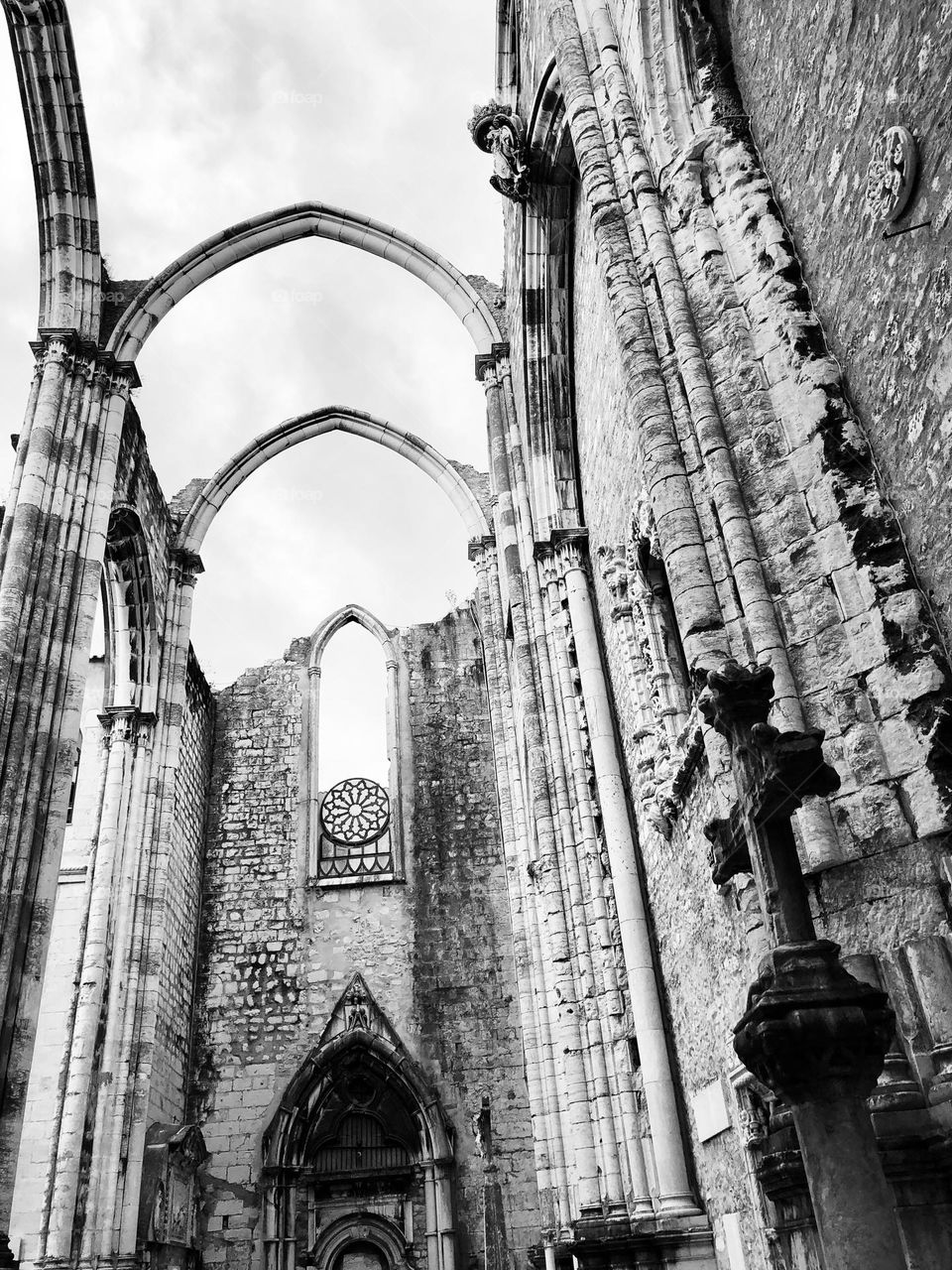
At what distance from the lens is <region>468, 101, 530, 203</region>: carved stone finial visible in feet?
26.4

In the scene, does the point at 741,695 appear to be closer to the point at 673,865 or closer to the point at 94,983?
the point at 673,865

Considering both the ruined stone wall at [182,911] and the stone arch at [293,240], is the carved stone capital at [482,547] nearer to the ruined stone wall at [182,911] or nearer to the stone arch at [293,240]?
the stone arch at [293,240]

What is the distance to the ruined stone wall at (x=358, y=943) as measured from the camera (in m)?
12.0

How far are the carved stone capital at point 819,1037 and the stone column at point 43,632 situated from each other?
21.2 ft

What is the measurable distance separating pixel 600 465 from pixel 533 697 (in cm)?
199

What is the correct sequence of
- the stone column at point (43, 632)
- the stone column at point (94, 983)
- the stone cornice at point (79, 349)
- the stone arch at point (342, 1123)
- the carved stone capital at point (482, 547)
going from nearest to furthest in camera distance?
the stone column at point (43, 632) < the stone column at point (94, 983) < the stone cornice at point (79, 349) < the stone arch at point (342, 1123) < the carved stone capital at point (482, 547)

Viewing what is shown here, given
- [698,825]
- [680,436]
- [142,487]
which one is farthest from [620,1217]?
[142,487]

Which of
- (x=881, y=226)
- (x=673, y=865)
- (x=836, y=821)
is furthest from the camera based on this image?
(x=673, y=865)

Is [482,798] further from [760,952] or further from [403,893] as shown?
[760,952]

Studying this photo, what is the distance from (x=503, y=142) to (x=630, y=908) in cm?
600

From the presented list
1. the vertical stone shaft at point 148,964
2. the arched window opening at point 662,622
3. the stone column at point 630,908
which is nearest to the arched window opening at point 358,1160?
the vertical stone shaft at point 148,964

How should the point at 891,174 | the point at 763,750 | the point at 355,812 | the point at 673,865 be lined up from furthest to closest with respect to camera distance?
the point at 355,812, the point at 673,865, the point at 891,174, the point at 763,750

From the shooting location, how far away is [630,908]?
634 centimetres

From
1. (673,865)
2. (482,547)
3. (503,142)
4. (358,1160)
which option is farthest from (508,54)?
(358,1160)
